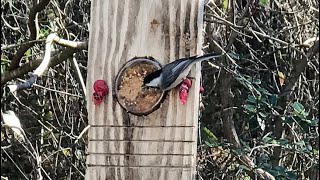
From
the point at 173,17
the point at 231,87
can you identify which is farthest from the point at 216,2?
the point at 173,17

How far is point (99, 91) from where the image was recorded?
1.92 metres

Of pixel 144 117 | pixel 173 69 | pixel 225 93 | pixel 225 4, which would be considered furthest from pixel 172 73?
pixel 225 93

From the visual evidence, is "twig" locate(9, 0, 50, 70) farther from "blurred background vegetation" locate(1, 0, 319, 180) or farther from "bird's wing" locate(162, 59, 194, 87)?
"bird's wing" locate(162, 59, 194, 87)

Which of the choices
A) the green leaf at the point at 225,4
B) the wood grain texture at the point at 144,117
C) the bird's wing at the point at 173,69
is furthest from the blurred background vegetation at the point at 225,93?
the bird's wing at the point at 173,69

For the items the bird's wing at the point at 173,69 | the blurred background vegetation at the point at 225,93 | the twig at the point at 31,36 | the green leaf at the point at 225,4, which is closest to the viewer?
the bird's wing at the point at 173,69

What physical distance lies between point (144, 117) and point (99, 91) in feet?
0.48

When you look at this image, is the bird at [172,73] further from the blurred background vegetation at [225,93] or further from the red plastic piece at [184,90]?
the blurred background vegetation at [225,93]

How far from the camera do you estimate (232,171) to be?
3146mm

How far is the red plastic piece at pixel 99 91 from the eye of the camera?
192 centimetres

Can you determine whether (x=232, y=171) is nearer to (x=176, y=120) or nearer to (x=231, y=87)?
(x=231, y=87)

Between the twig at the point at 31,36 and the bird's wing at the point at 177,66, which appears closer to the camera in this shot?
the bird's wing at the point at 177,66

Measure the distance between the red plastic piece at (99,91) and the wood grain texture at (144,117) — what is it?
Result: 2 cm

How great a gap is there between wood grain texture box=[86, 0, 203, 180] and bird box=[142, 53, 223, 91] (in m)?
0.05

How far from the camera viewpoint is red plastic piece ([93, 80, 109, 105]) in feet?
6.29
